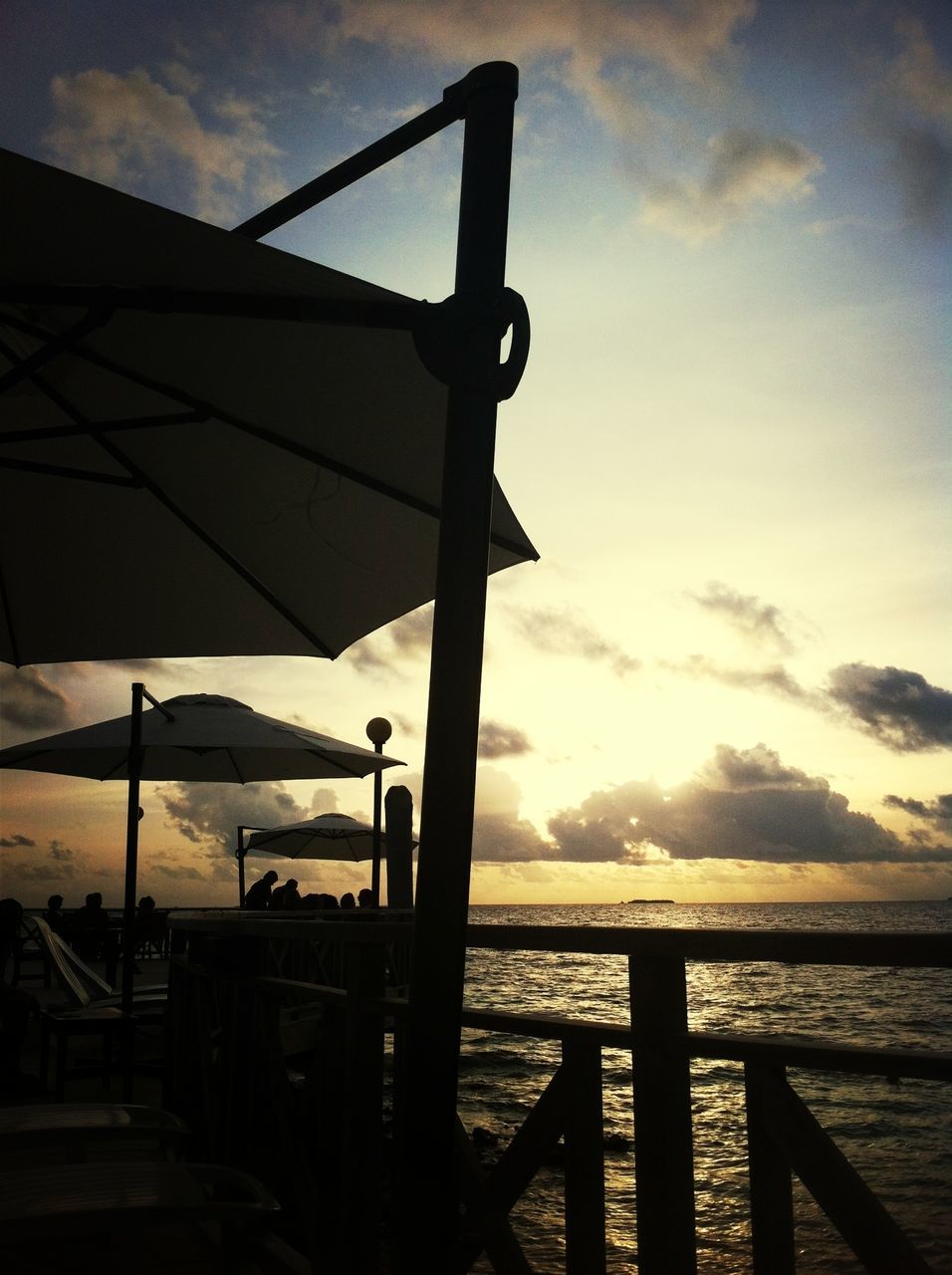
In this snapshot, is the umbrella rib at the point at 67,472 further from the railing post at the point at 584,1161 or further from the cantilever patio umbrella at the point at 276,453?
the railing post at the point at 584,1161

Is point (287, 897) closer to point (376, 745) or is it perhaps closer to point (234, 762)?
point (376, 745)

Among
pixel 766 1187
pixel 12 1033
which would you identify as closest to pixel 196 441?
pixel 766 1187

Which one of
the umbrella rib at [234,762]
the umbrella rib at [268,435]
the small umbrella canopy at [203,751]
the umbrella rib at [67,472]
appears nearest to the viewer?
the umbrella rib at [268,435]

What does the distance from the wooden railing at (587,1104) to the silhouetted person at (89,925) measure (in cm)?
1304

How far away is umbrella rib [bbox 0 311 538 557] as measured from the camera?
330cm

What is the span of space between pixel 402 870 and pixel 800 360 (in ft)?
33.8

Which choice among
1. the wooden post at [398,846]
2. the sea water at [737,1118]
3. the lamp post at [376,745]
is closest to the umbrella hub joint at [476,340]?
the sea water at [737,1118]

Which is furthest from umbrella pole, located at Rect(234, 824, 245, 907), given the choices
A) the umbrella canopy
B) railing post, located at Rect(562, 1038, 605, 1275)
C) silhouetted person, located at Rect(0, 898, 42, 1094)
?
railing post, located at Rect(562, 1038, 605, 1275)

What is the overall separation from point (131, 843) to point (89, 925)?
10.0m

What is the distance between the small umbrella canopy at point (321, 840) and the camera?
20609 mm

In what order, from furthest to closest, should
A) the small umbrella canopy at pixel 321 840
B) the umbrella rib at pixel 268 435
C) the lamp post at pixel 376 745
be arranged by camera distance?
the small umbrella canopy at pixel 321 840
the lamp post at pixel 376 745
the umbrella rib at pixel 268 435

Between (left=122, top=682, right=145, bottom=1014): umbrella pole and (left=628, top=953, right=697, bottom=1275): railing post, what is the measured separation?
5057mm

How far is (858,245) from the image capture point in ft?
37.1

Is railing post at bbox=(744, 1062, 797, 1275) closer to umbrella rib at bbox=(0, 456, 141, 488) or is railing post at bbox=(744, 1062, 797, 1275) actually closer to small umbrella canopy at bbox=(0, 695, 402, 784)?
umbrella rib at bbox=(0, 456, 141, 488)
